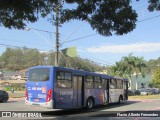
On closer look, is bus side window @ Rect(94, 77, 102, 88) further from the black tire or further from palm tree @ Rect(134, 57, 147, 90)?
palm tree @ Rect(134, 57, 147, 90)

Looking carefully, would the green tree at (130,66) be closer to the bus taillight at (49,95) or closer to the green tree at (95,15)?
the bus taillight at (49,95)

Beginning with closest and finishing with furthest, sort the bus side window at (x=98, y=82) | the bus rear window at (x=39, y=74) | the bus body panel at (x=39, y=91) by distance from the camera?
1. the bus body panel at (x=39, y=91)
2. the bus rear window at (x=39, y=74)
3. the bus side window at (x=98, y=82)

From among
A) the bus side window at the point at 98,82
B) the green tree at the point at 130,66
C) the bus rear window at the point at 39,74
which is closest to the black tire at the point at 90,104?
the bus side window at the point at 98,82

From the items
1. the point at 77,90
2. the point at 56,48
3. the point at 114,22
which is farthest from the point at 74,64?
the point at 114,22

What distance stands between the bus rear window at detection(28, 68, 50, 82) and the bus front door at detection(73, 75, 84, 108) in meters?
2.20

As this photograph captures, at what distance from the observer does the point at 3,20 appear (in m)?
9.04

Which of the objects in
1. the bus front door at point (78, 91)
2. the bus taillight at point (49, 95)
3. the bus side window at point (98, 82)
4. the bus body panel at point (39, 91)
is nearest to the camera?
the bus taillight at point (49, 95)

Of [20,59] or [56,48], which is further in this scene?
[20,59]

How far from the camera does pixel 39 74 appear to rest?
2030cm

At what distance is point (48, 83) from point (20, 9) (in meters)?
11.8

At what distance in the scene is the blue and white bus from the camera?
19.5 m

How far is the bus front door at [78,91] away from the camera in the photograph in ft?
70.2

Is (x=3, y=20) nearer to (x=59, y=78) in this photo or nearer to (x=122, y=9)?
(x=122, y=9)

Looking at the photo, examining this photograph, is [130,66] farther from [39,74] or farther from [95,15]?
[95,15]
